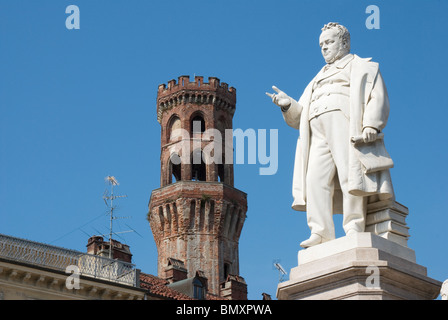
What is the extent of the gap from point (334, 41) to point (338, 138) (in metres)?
1.11

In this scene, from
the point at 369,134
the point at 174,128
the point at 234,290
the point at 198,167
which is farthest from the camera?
the point at 174,128

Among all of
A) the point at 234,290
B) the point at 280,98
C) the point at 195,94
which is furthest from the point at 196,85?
the point at 280,98

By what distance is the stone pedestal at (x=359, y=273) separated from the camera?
7.95 meters

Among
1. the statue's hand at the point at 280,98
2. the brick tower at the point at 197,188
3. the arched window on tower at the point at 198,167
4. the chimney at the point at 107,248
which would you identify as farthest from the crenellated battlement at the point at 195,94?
the statue's hand at the point at 280,98

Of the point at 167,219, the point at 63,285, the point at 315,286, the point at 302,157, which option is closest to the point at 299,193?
the point at 302,157

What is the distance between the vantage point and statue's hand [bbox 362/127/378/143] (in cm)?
849

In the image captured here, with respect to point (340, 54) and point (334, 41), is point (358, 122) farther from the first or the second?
point (334, 41)

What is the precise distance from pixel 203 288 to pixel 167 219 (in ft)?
82.3

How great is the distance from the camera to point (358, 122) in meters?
8.67

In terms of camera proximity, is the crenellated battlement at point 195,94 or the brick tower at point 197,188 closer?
the brick tower at point 197,188

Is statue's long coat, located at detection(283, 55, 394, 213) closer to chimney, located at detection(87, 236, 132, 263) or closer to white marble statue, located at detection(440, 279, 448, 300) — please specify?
white marble statue, located at detection(440, 279, 448, 300)

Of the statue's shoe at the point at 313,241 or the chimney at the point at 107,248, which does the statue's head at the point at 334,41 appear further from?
the chimney at the point at 107,248

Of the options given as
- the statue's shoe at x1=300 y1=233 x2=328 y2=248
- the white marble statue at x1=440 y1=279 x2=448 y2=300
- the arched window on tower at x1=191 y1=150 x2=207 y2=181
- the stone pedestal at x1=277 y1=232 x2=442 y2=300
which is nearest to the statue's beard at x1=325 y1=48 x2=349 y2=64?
the statue's shoe at x1=300 y1=233 x2=328 y2=248

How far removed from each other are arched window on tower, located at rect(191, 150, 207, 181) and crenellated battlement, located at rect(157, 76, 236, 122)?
4465 mm
